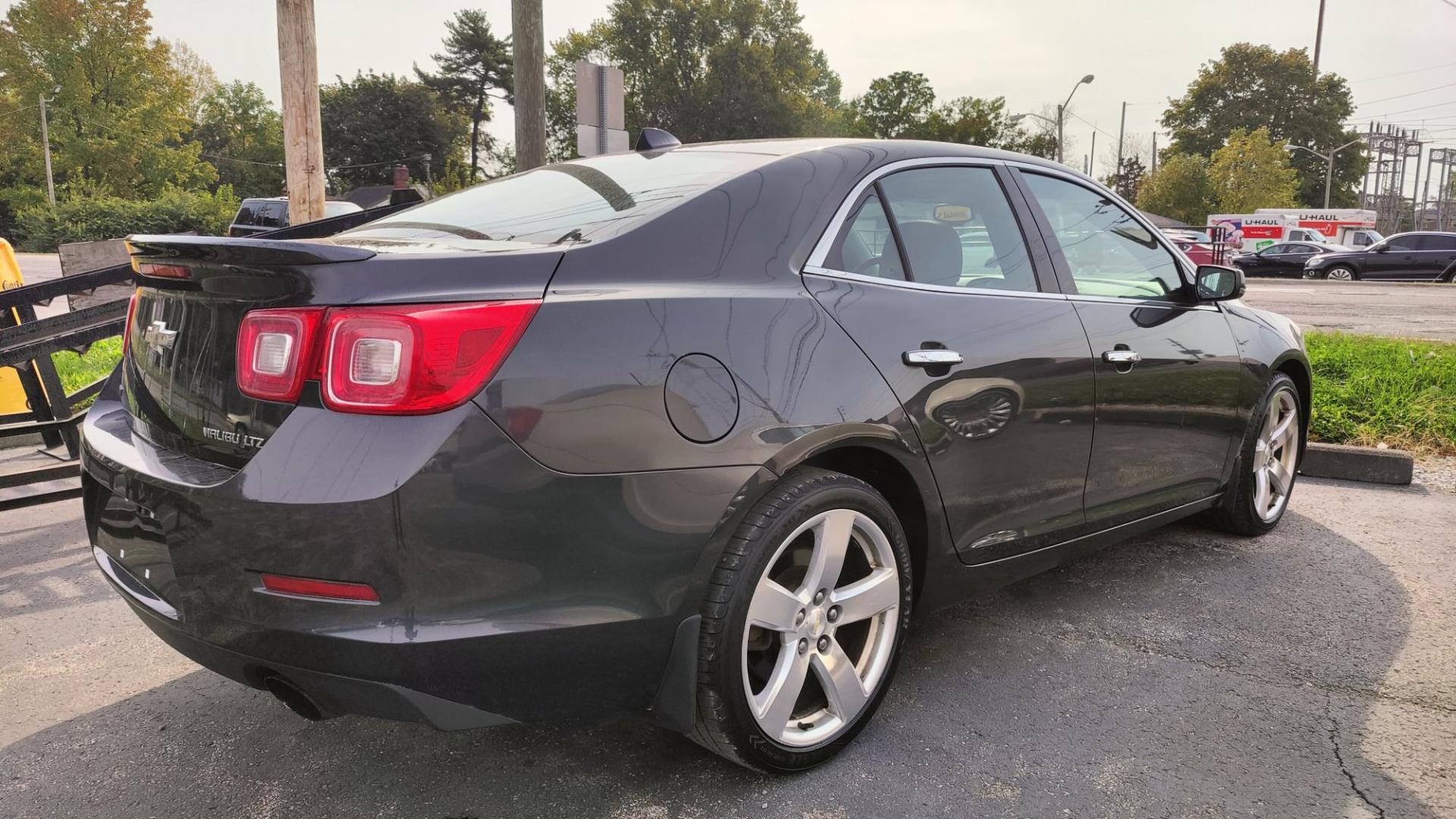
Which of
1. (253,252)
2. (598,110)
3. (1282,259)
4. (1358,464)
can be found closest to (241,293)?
(253,252)

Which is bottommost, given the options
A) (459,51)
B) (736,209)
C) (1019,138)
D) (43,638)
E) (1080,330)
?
(43,638)

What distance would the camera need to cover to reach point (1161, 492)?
3.57m

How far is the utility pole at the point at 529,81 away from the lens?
7.95 metres

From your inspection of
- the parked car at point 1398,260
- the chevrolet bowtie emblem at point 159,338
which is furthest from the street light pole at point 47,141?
the chevrolet bowtie emblem at point 159,338

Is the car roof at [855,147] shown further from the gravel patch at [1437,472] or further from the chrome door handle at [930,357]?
the gravel patch at [1437,472]

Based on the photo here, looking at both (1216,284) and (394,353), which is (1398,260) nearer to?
(1216,284)

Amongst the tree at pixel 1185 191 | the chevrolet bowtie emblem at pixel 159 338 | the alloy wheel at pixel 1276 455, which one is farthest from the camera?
the tree at pixel 1185 191

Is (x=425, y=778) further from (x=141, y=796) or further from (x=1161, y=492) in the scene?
(x=1161, y=492)

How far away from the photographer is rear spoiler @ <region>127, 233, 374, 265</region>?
1951 millimetres

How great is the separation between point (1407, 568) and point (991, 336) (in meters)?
2.45

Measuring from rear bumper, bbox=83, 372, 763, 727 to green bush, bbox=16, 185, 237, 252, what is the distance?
1991 inches

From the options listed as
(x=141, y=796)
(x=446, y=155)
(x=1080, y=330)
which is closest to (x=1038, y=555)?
(x=1080, y=330)

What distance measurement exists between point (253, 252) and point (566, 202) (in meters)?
0.83

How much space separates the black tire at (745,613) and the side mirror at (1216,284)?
2030mm
